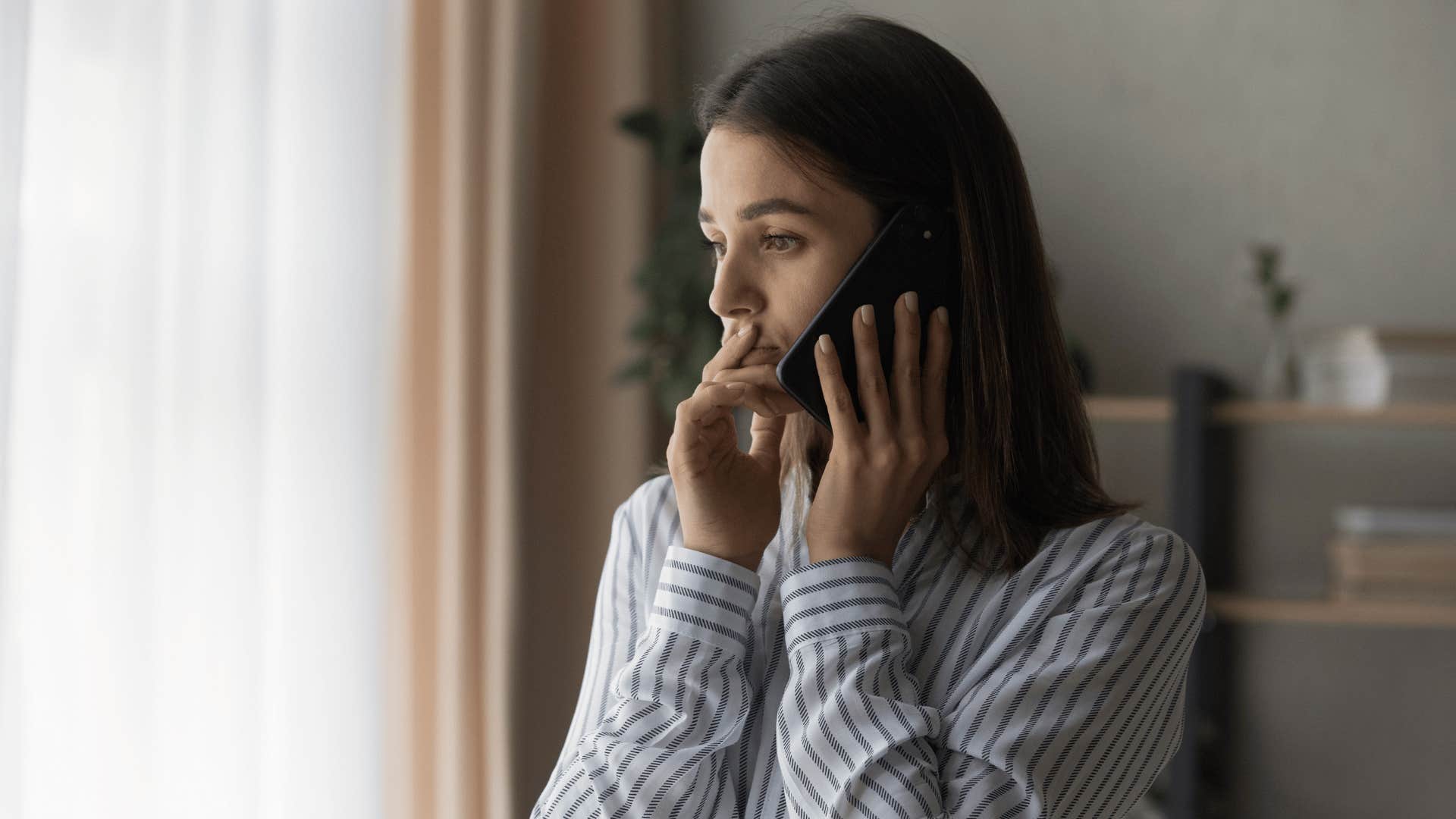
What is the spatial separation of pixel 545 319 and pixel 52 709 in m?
1.20

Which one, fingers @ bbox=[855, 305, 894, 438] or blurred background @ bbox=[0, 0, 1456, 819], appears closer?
fingers @ bbox=[855, 305, 894, 438]

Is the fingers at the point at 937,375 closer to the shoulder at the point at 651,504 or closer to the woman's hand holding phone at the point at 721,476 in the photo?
the woman's hand holding phone at the point at 721,476

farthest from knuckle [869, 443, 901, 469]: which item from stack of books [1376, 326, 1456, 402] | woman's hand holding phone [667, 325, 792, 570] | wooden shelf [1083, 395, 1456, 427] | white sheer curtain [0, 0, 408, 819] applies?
stack of books [1376, 326, 1456, 402]

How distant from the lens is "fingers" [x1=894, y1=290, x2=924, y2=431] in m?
0.96

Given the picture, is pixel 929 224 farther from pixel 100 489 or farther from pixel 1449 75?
pixel 1449 75

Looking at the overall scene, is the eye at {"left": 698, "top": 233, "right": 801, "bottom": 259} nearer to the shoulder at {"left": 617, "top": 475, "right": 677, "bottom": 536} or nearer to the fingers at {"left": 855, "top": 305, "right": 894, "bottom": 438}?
the fingers at {"left": 855, "top": 305, "right": 894, "bottom": 438}

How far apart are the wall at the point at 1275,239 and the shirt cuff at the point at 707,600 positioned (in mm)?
1836

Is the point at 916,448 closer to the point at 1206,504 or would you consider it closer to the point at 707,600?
the point at 707,600

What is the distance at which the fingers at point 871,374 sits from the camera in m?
0.96

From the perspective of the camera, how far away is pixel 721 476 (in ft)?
3.36

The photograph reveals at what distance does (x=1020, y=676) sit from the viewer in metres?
0.87

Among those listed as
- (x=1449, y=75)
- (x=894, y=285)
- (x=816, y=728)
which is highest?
(x=1449, y=75)

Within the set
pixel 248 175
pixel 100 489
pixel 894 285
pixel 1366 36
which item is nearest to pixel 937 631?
pixel 894 285

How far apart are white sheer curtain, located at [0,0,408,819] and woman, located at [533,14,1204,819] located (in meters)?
0.94
